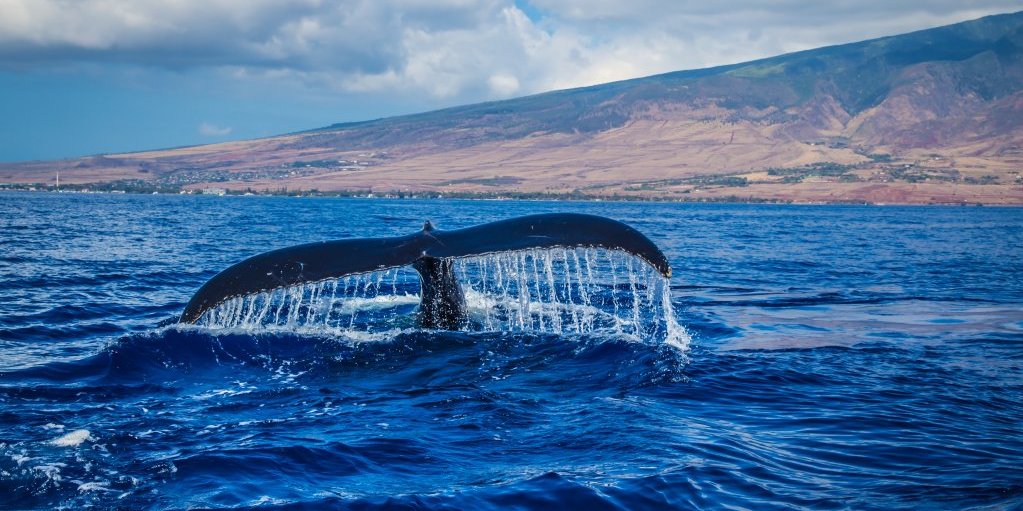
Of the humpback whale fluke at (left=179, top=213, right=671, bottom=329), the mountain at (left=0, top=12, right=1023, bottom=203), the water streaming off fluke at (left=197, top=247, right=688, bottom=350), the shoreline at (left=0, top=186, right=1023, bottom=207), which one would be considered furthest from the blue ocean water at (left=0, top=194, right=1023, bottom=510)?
the mountain at (left=0, top=12, right=1023, bottom=203)

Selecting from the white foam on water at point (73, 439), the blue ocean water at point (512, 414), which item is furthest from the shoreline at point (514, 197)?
the white foam on water at point (73, 439)

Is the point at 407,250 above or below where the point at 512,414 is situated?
above

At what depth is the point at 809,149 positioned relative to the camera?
16762cm

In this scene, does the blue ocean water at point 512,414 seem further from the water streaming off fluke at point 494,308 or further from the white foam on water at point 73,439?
the water streaming off fluke at point 494,308

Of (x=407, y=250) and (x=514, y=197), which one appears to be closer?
(x=407, y=250)

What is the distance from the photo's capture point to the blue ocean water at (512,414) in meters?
5.53

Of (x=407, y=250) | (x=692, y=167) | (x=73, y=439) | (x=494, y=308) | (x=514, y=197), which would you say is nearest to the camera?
(x=73, y=439)

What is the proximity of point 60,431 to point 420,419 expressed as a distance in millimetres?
Result: 2581

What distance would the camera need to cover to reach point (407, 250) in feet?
30.0

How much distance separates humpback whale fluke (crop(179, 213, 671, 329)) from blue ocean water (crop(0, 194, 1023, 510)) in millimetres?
879

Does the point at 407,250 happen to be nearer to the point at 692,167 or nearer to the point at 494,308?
the point at 494,308

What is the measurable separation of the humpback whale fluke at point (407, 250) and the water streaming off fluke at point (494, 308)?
104 mm

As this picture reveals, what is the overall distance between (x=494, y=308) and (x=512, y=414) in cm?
629

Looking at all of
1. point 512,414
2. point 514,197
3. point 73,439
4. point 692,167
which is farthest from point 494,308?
point 692,167
